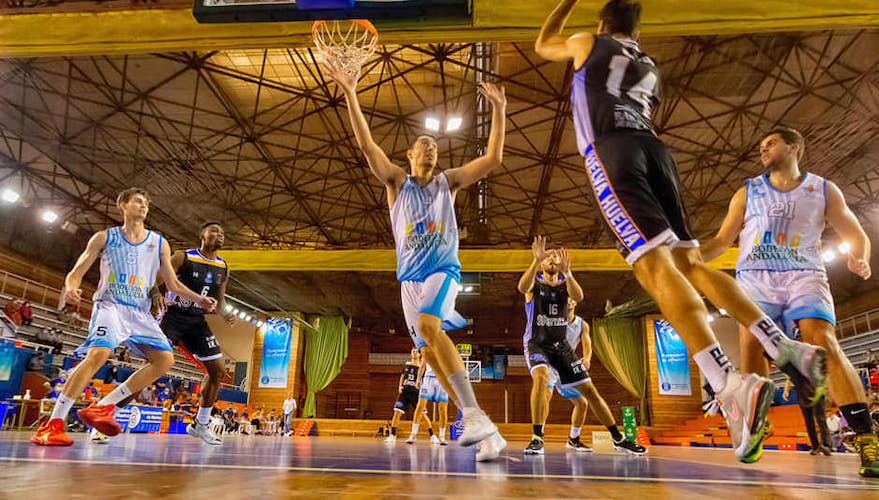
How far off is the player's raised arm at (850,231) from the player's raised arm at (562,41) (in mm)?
2000

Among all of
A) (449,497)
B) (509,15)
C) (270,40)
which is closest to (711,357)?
(449,497)

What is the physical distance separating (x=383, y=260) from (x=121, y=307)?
9745mm

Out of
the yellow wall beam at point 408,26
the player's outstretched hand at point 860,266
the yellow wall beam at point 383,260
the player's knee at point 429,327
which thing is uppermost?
the yellow wall beam at point 408,26

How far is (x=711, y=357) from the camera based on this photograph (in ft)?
5.95

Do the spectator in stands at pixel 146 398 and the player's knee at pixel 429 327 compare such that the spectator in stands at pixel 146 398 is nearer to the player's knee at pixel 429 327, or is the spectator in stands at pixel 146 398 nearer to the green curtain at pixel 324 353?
the green curtain at pixel 324 353

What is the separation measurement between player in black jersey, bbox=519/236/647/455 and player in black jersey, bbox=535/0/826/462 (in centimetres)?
309

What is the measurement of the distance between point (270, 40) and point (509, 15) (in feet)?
9.02

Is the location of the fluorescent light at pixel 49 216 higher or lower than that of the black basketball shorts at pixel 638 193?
higher

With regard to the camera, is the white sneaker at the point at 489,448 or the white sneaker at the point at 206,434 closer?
the white sneaker at the point at 489,448

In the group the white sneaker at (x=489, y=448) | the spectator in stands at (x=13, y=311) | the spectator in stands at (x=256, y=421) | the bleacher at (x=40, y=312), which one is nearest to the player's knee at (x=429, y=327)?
the white sneaker at (x=489, y=448)

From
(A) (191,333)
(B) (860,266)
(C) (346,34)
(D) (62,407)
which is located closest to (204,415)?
(A) (191,333)

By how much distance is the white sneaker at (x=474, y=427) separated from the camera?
8.93 feet

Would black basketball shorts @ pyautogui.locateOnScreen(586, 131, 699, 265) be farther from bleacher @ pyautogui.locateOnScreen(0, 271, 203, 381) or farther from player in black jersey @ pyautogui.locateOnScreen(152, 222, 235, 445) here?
bleacher @ pyautogui.locateOnScreen(0, 271, 203, 381)

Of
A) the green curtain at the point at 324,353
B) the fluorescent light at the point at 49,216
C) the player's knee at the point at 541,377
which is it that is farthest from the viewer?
the green curtain at the point at 324,353
